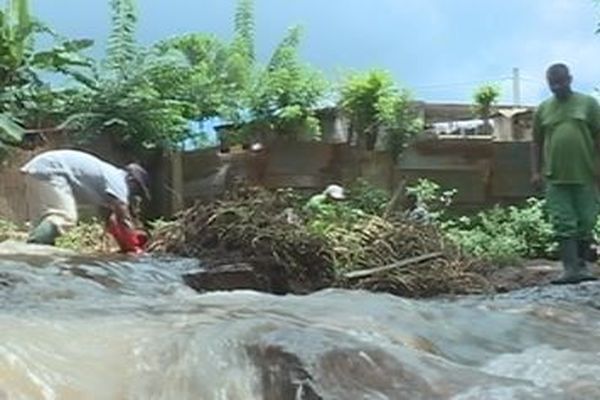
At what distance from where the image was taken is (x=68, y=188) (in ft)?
28.8

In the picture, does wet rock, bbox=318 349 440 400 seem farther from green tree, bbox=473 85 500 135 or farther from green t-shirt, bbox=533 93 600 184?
green tree, bbox=473 85 500 135

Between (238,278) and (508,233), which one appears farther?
(508,233)

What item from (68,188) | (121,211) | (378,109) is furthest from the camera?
(378,109)

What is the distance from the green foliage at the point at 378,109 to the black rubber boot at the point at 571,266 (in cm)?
569

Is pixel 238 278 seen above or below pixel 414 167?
below

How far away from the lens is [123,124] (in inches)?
548

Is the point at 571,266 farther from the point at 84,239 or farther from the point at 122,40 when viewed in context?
the point at 122,40

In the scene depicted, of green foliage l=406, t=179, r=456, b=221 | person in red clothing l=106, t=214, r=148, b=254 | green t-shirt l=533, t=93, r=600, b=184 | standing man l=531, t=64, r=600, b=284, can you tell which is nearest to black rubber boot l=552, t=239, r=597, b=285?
standing man l=531, t=64, r=600, b=284

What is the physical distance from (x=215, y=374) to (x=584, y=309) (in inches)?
131

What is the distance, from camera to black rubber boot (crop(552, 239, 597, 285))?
7625mm

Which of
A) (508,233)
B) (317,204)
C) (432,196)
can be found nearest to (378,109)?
(432,196)

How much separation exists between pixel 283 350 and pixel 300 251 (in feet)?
14.3

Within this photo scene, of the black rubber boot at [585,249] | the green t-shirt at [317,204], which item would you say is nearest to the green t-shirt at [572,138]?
the black rubber boot at [585,249]

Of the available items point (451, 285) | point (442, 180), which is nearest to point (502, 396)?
point (451, 285)
